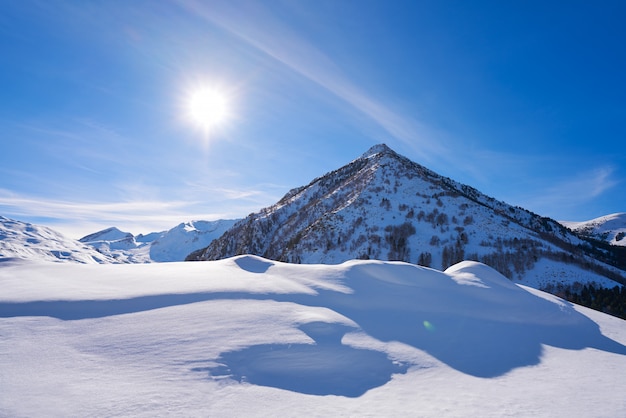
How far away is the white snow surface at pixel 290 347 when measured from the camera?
5188 millimetres

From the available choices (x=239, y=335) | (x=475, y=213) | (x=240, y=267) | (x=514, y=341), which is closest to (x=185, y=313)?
(x=239, y=335)

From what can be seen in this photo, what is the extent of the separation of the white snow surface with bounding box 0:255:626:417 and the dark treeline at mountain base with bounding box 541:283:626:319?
44.3m

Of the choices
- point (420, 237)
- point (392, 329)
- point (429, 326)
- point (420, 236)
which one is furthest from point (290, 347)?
point (420, 236)

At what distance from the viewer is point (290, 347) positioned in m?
7.00

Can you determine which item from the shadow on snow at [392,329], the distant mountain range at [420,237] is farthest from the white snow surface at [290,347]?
Answer: the distant mountain range at [420,237]

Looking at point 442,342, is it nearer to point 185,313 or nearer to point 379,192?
point 185,313

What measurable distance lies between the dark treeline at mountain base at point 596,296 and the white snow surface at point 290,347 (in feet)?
145

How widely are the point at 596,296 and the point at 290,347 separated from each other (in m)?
65.0

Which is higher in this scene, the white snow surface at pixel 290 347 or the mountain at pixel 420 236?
the mountain at pixel 420 236

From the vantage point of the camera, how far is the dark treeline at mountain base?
42656 mm

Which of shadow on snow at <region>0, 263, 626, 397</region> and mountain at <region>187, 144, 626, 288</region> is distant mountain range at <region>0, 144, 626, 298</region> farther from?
shadow on snow at <region>0, 263, 626, 397</region>

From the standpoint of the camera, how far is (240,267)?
13.7m

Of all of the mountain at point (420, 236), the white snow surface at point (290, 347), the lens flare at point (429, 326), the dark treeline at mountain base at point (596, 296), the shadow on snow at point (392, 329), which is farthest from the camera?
the mountain at point (420, 236)

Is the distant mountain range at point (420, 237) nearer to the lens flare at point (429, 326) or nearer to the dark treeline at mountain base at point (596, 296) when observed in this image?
the dark treeline at mountain base at point (596, 296)
